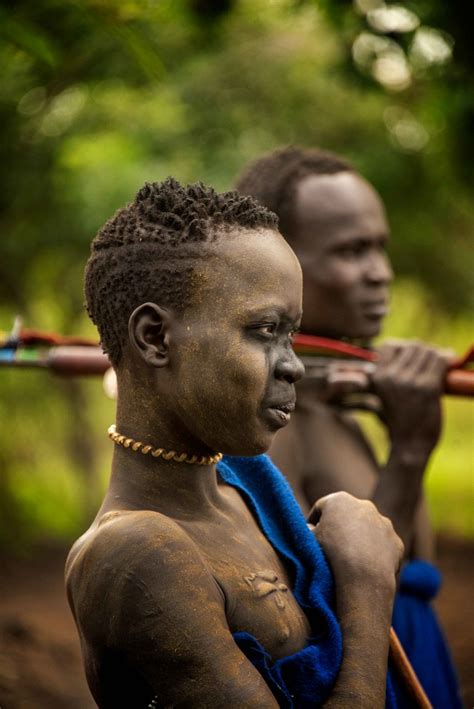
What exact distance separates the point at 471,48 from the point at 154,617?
323 cm

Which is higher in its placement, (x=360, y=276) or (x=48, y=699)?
(x=360, y=276)

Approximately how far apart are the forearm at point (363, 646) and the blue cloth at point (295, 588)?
22mm

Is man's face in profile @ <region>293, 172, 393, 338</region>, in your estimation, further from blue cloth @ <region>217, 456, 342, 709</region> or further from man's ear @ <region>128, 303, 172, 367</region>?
man's ear @ <region>128, 303, 172, 367</region>

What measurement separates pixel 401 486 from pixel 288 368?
3.80ft

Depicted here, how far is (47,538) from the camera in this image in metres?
8.84

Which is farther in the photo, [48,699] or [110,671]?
[48,699]

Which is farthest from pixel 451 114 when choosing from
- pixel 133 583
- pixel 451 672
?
pixel 133 583

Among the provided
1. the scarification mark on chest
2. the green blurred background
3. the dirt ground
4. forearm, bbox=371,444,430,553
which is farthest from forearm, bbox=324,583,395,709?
the dirt ground

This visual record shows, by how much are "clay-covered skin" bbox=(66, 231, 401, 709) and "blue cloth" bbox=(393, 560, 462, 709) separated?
119 cm

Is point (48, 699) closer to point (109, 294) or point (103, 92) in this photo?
point (103, 92)

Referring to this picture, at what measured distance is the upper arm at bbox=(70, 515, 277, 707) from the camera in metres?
1.60

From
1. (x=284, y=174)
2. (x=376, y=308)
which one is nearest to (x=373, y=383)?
(x=376, y=308)

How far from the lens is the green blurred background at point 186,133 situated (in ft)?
14.6

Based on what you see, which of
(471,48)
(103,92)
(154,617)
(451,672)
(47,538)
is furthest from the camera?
(47,538)
